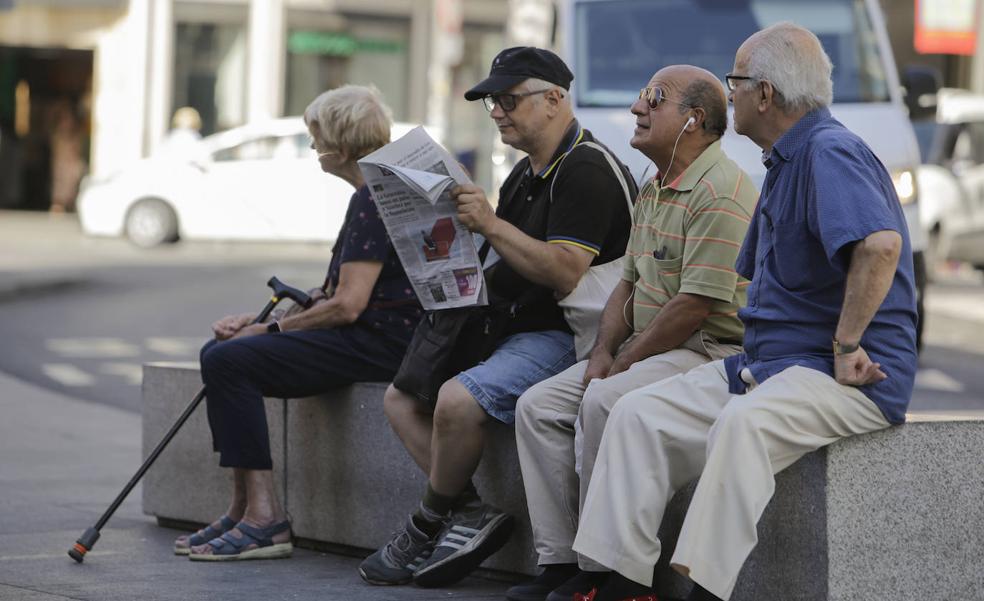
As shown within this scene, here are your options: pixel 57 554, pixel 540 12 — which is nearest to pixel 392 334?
pixel 57 554

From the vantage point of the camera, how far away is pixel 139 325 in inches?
581

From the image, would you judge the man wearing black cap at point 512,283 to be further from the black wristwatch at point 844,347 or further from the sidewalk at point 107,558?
the black wristwatch at point 844,347

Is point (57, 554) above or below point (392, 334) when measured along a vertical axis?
below

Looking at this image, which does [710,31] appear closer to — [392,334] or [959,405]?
[959,405]

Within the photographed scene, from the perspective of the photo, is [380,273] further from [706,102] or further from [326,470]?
[706,102]

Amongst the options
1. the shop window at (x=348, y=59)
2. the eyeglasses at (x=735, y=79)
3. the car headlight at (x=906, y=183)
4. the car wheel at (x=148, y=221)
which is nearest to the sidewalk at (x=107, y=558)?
the eyeglasses at (x=735, y=79)

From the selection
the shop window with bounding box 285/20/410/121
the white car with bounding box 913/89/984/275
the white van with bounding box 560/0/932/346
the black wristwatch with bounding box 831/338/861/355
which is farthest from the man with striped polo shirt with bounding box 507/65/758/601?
the shop window with bounding box 285/20/410/121

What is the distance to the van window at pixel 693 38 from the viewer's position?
36.8 feet

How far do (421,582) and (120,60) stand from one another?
27232 millimetres

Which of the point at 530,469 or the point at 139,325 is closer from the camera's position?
the point at 530,469

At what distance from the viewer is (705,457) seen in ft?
15.1

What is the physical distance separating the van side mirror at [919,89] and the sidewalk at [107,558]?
21.0 feet

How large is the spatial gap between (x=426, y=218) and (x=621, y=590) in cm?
134

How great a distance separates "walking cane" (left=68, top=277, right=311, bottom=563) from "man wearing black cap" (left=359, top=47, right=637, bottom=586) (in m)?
0.80
